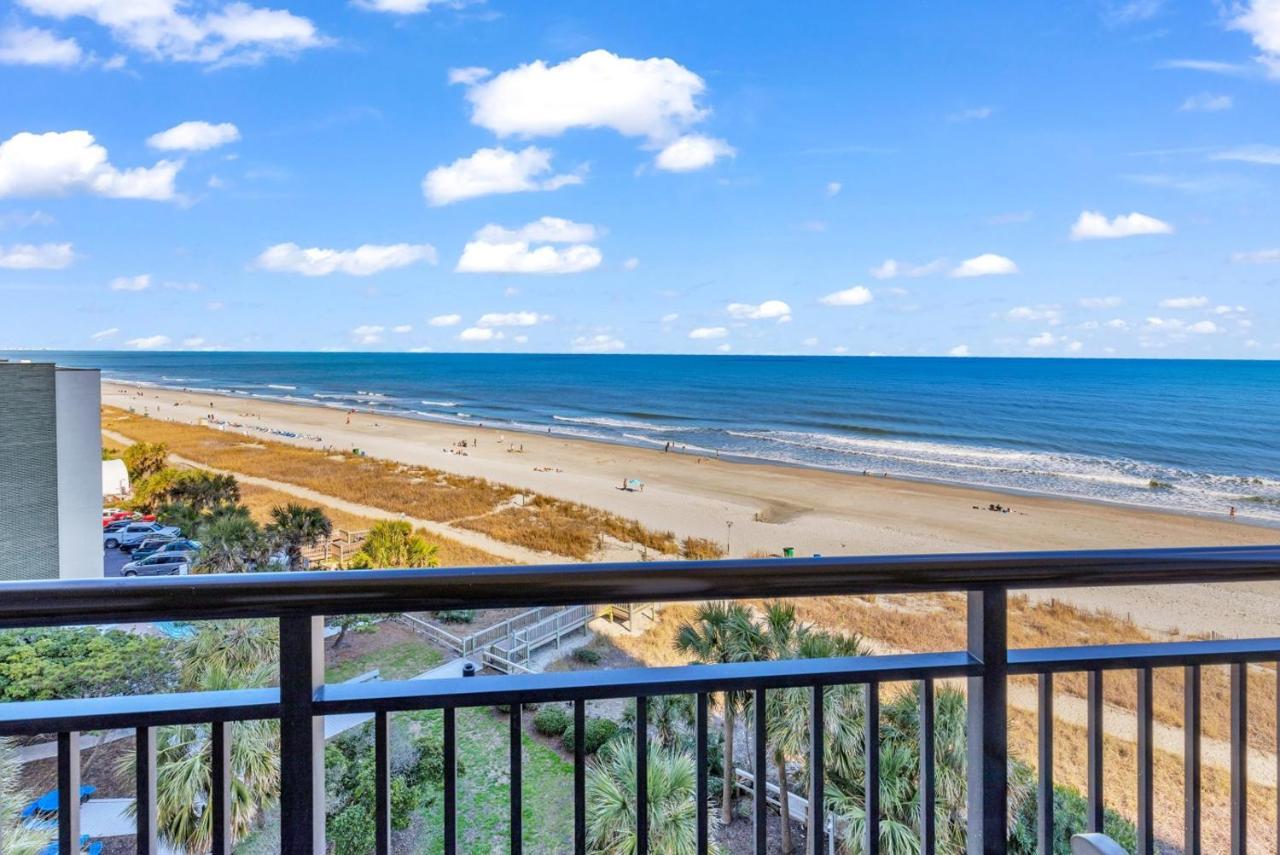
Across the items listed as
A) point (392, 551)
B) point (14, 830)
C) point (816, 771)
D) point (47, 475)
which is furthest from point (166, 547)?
point (816, 771)

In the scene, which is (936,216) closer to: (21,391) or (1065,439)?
(1065,439)

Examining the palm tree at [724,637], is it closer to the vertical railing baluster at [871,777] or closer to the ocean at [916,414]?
the vertical railing baluster at [871,777]

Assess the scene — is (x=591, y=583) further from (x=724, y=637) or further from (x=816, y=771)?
(x=724, y=637)

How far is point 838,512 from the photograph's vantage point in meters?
11.9

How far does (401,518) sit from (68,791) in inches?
451

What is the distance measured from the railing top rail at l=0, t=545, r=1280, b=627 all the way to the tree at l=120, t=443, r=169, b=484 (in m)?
14.1

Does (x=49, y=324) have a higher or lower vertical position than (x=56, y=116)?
lower

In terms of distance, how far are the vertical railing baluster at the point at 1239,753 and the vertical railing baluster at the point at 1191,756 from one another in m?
0.07

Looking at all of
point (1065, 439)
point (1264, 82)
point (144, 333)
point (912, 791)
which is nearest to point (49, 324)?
point (144, 333)

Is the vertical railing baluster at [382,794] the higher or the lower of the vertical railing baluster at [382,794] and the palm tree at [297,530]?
the higher

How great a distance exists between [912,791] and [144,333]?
18.8 meters

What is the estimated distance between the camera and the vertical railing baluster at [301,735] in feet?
2.37

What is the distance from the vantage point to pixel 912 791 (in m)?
2.84

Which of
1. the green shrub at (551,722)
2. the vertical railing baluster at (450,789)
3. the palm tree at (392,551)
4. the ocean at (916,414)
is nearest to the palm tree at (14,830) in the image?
the vertical railing baluster at (450,789)
